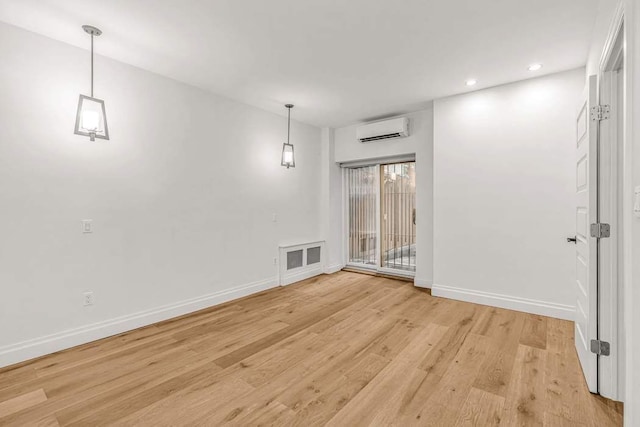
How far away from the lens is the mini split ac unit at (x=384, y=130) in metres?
4.64

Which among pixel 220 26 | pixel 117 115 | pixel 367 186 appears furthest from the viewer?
pixel 367 186

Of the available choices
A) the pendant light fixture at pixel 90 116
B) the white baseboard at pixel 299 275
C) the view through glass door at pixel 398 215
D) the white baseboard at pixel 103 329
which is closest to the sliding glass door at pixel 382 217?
the view through glass door at pixel 398 215

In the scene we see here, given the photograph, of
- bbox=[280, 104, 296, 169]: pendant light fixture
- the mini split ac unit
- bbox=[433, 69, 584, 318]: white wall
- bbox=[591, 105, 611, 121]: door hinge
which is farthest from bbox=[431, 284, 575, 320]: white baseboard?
bbox=[280, 104, 296, 169]: pendant light fixture

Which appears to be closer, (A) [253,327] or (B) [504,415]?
(B) [504,415]

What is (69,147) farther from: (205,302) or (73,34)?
(205,302)

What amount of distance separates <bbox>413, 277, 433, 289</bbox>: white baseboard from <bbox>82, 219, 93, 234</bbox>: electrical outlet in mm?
4227

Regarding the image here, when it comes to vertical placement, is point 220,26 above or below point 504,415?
above

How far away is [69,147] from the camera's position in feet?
8.87

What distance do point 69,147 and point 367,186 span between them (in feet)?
14.5

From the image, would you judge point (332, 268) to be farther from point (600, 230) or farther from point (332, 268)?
point (600, 230)

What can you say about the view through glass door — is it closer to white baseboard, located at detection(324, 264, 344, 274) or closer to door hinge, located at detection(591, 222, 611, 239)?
white baseboard, located at detection(324, 264, 344, 274)

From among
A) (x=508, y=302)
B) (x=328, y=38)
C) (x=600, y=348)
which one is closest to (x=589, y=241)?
(x=600, y=348)

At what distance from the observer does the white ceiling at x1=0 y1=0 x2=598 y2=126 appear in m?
2.24

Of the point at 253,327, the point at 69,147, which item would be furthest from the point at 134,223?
the point at 253,327
